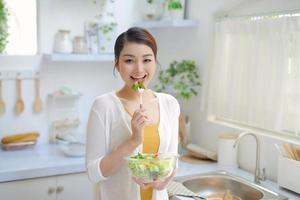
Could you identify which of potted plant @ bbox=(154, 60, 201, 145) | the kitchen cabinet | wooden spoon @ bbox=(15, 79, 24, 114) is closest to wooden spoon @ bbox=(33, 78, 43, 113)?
wooden spoon @ bbox=(15, 79, 24, 114)

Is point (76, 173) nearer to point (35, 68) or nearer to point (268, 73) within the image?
point (35, 68)

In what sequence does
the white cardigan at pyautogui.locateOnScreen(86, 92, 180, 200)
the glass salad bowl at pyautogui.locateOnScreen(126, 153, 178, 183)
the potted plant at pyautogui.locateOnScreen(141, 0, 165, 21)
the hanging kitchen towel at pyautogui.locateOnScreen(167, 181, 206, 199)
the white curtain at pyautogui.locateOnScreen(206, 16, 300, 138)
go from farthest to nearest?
the potted plant at pyautogui.locateOnScreen(141, 0, 165, 21)
the white curtain at pyautogui.locateOnScreen(206, 16, 300, 138)
the hanging kitchen towel at pyautogui.locateOnScreen(167, 181, 206, 199)
the white cardigan at pyautogui.locateOnScreen(86, 92, 180, 200)
the glass salad bowl at pyautogui.locateOnScreen(126, 153, 178, 183)

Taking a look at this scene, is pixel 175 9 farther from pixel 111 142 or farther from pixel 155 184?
pixel 155 184

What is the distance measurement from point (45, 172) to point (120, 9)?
4.75 feet

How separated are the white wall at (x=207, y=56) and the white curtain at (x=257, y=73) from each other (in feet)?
0.24

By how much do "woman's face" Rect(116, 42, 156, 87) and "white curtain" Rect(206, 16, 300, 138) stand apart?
1.00 metres

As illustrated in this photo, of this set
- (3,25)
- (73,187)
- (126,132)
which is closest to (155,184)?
(126,132)

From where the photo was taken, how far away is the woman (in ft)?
4.83

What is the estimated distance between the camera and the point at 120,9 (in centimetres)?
319

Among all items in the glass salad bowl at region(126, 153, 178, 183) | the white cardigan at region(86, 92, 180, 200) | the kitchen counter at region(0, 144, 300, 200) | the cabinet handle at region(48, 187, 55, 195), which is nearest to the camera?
the glass salad bowl at region(126, 153, 178, 183)

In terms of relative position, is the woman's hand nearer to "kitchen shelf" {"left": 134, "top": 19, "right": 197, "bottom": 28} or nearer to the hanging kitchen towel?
the hanging kitchen towel

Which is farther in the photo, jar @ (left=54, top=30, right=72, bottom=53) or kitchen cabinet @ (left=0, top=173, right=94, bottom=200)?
jar @ (left=54, top=30, right=72, bottom=53)

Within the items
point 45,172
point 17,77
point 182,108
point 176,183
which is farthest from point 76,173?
point 182,108

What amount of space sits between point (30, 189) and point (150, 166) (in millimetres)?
1271
